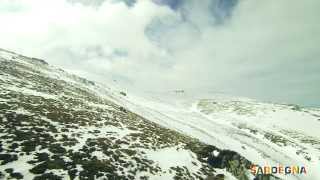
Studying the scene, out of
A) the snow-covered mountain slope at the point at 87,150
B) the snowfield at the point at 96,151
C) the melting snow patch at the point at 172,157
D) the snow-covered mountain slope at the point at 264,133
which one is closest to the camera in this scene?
the snow-covered mountain slope at the point at 87,150

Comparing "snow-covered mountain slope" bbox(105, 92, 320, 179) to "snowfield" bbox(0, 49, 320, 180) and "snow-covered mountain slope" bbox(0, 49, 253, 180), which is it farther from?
"snow-covered mountain slope" bbox(0, 49, 253, 180)

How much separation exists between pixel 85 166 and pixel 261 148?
3873 cm

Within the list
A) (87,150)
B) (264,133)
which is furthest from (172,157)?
(264,133)

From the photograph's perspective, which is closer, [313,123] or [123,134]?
[123,134]

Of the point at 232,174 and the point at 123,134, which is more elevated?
the point at 123,134

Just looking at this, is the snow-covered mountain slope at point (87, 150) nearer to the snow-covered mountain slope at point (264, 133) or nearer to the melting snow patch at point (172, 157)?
the melting snow patch at point (172, 157)

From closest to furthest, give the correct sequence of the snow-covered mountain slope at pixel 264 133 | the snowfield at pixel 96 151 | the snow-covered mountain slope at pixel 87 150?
the snow-covered mountain slope at pixel 87 150 < the snowfield at pixel 96 151 < the snow-covered mountain slope at pixel 264 133

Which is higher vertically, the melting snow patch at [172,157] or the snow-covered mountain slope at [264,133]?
the snow-covered mountain slope at [264,133]

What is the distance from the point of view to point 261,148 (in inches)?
1928

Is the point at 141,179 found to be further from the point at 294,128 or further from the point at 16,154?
the point at 294,128

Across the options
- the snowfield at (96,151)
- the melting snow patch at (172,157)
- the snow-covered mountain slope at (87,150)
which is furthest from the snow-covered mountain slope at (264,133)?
the melting snow patch at (172,157)

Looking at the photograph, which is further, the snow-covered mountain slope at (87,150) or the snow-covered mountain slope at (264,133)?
the snow-covered mountain slope at (264,133)

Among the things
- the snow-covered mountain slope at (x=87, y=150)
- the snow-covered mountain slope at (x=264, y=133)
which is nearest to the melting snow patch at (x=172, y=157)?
the snow-covered mountain slope at (x=87, y=150)

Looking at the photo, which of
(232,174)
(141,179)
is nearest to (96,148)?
(141,179)
